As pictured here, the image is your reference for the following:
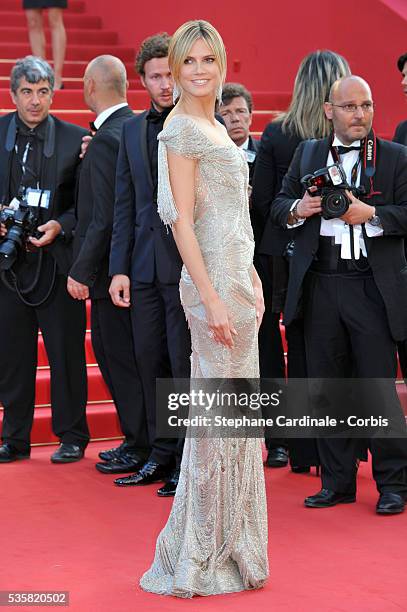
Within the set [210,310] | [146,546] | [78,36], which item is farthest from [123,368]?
[78,36]

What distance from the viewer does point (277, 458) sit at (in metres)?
6.12

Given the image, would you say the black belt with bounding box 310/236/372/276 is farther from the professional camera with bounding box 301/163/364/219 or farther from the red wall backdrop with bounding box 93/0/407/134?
the red wall backdrop with bounding box 93/0/407/134

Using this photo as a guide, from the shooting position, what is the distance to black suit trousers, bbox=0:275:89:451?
20.7 ft

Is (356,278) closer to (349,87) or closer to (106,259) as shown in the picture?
(349,87)

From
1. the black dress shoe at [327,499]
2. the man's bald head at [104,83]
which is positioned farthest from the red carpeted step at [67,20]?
the black dress shoe at [327,499]

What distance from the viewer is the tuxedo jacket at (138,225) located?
5484 mm

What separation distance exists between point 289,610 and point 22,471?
7.73 feet

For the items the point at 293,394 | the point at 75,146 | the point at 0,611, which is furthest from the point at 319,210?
the point at 0,611

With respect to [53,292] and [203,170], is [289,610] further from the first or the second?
[53,292]

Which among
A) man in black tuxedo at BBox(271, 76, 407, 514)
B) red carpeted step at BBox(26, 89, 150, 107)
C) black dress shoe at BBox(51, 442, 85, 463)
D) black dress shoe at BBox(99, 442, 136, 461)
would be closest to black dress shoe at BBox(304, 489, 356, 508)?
man in black tuxedo at BBox(271, 76, 407, 514)

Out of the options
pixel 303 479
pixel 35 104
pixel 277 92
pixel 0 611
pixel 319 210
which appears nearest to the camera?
pixel 0 611

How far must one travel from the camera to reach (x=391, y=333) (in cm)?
521

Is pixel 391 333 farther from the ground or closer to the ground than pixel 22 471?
farther from the ground

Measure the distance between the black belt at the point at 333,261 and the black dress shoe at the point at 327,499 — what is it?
96 centimetres
